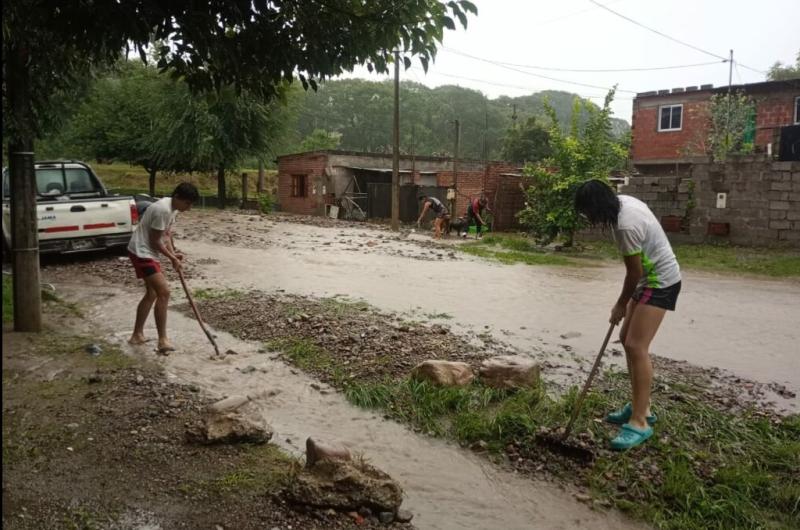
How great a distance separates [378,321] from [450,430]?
2.79 meters

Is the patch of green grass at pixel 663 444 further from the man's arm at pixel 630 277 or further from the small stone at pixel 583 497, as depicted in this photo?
the man's arm at pixel 630 277

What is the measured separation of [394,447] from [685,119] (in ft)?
99.8

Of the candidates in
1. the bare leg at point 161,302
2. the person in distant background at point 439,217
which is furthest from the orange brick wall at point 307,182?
the bare leg at point 161,302

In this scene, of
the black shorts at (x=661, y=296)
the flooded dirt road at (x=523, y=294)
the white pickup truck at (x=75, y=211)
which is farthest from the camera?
the white pickup truck at (x=75, y=211)

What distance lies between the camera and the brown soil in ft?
10.00

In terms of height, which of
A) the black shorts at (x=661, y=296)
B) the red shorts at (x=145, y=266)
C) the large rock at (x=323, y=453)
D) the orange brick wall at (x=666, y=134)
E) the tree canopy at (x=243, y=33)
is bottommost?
the large rock at (x=323, y=453)

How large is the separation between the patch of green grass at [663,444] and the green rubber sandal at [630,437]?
0.06 metres

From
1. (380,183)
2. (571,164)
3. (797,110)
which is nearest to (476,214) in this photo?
(571,164)

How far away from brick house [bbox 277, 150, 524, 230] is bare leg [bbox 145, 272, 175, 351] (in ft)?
61.8

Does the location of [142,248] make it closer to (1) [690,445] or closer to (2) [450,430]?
(2) [450,430]

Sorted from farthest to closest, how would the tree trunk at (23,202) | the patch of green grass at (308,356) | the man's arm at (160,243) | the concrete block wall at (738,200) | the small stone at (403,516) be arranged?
the concrete block wall at (738,200), the man's arm at (160,243), the patch of green grass at (308,356), the tree trunk at (23,202), the small stone at (403,516)

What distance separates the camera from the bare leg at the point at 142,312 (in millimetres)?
6191

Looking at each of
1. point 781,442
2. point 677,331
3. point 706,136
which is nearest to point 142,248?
point 781,442

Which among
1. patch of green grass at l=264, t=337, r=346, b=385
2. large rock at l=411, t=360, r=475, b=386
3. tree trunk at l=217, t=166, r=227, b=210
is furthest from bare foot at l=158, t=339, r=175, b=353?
tree trunk at l=217, t=166, r=227, b=210
